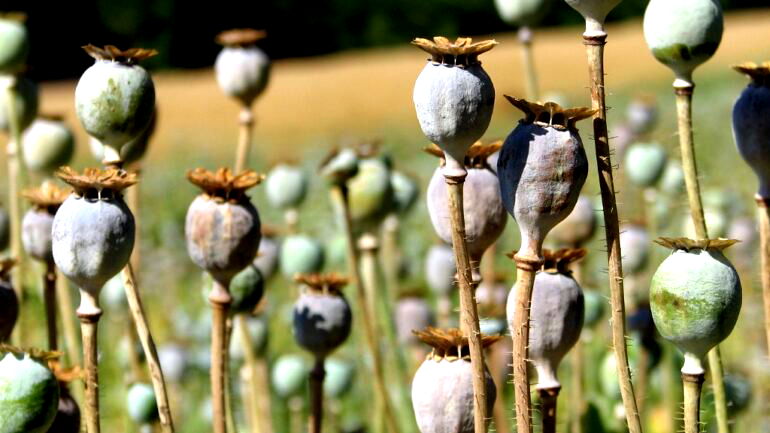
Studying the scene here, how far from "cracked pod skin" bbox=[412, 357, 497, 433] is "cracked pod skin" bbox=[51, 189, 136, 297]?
194 mm

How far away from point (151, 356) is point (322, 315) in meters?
0.22

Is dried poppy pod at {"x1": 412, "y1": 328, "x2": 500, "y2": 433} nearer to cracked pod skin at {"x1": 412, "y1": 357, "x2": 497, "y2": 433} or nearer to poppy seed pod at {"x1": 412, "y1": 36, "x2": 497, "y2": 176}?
cracked pod skin at {"x1": 412, "y1": 357, "x2": 497, "y2": 433}

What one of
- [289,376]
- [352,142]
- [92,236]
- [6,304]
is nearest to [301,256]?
[289,376]

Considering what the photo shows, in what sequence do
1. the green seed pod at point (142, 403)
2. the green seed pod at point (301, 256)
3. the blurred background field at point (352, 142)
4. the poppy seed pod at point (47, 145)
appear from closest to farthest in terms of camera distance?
the green seed pod at point (142, 403) < the poppy seed pod at point (47, 145) < the green seed pod at point (301, 256) < the blurred background field at point (352, 142)

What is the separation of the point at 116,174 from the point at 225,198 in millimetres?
108

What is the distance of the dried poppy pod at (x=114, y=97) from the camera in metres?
0.74

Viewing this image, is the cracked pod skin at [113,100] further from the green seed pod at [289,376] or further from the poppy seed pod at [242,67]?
the green seed pod at [289,376]

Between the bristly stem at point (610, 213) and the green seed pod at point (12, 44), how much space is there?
1.79 feet

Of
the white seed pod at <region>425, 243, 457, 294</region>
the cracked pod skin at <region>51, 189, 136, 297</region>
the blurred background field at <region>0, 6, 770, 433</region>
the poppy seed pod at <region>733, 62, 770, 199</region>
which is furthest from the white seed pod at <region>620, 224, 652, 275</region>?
the cracked pod skin at <region>51, 189, 136, 297</region>

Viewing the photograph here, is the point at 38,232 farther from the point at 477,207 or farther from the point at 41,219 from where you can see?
the point at 477,207

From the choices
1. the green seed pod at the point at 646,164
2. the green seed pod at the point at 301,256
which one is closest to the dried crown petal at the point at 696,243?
the green seed pod at the point at 301,256

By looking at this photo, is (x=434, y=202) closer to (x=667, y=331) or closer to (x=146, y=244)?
(x=667, y=331)

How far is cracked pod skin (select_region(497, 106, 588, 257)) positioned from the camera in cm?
60

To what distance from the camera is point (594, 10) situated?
0.65 metres
